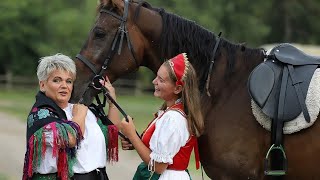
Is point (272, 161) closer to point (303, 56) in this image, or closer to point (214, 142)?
point (214, 142)

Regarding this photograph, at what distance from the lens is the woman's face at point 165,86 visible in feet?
12.5

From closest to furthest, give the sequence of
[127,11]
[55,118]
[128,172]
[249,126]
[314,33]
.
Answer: [55,118] < [249,126] < [127,11] < [128,172] < [314,33]

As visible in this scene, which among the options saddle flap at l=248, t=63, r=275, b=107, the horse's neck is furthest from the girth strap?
the horse's neck

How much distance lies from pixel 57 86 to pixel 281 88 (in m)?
1.52

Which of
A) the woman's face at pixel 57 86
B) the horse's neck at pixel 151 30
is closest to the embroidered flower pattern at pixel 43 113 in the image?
the woman's face at pixel 57 86

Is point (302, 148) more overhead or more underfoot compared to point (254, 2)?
more underfoot

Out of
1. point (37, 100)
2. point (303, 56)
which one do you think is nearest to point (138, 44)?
point (37, 100)

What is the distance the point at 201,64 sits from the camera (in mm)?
4305

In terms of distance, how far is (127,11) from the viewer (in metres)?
4.34

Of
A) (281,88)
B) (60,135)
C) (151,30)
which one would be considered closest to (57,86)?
(60,135)

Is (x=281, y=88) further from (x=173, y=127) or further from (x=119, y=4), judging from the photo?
(x=119, y=4)

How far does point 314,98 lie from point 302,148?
0.35 m

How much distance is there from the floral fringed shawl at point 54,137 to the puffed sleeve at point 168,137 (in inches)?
19.7

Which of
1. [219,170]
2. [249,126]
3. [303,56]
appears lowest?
[219,170]
